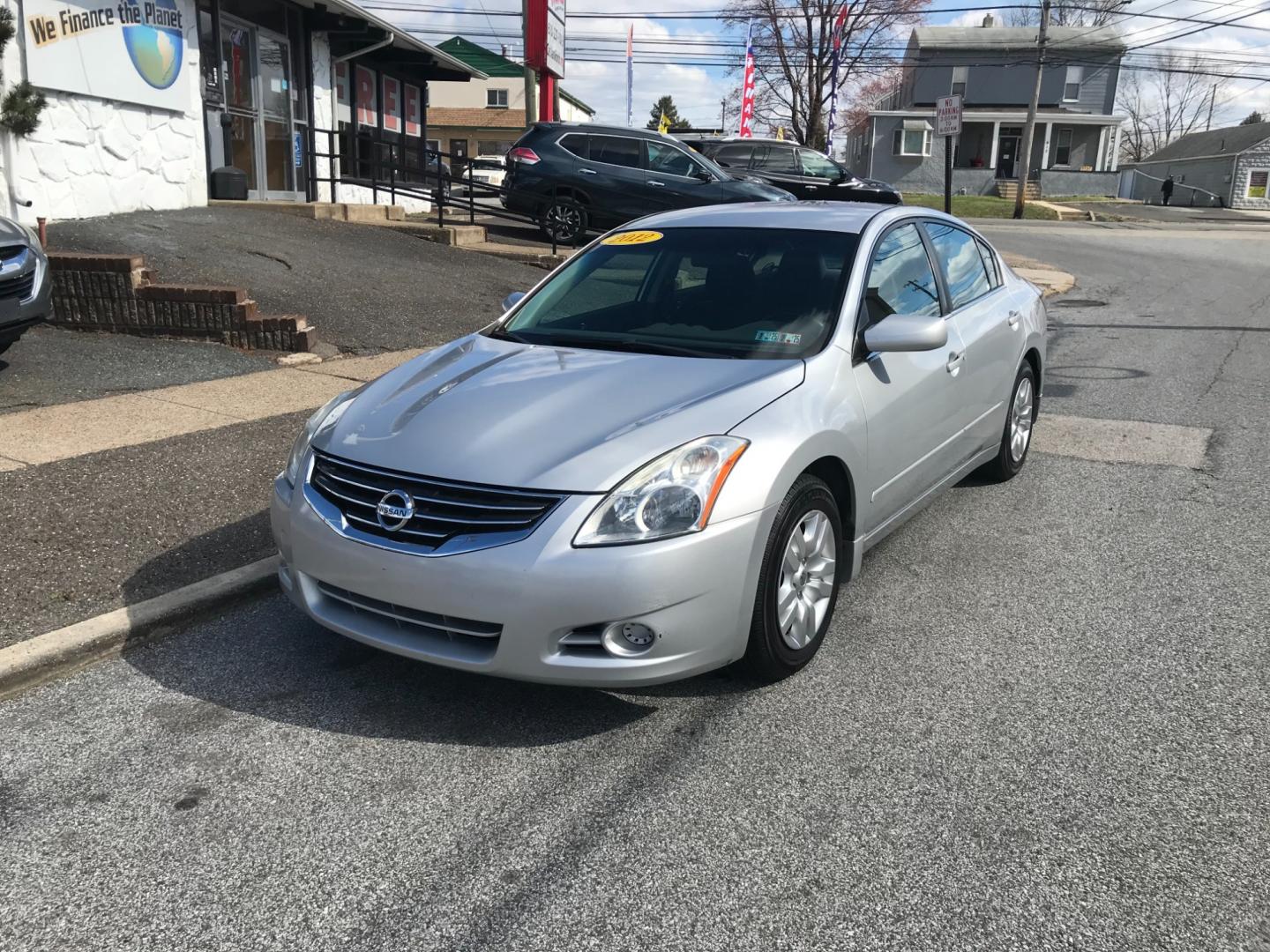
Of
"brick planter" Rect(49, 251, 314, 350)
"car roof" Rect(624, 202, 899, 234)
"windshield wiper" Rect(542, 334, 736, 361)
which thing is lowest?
"brick planter" Rect(49, 251, 314, 350)

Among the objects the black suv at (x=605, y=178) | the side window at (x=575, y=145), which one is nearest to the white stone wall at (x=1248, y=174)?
the black suv at (x=605, y=178)

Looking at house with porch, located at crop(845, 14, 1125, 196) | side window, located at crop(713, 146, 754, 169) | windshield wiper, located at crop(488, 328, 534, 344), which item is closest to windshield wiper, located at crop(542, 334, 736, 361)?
windshield wiper, located at crop(488, 328, 534, 344)

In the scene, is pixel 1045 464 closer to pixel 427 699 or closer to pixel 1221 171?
pixel 427 699

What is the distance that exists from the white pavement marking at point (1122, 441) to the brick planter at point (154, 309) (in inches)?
238

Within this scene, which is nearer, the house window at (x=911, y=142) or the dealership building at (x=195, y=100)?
the dealership building at (x=195, y=100)

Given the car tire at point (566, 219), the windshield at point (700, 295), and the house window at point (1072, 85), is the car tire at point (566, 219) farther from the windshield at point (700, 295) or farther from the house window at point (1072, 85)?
the house window at point (1072, 85)

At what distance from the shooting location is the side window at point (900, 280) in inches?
180

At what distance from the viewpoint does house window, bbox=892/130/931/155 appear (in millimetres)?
54656

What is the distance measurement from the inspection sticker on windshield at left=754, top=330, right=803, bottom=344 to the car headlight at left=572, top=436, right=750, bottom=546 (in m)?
0.93

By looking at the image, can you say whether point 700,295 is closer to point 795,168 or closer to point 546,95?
point 546,95

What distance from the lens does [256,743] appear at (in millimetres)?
3432

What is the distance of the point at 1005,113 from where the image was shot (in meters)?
53.8

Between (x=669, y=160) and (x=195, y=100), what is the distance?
6846 mm

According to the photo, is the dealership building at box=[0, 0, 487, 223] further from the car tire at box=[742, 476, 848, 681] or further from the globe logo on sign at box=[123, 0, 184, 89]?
the car tire at box=[742, 476, 848, 681]
